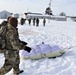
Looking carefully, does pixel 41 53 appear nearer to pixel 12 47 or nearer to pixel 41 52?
pixel 41 52

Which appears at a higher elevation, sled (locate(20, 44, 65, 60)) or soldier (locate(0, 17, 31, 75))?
soldier (locate(0, 17, 31, 75))

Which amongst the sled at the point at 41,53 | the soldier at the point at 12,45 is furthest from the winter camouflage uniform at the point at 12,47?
the sled at the point at 41,53

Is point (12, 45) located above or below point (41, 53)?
above

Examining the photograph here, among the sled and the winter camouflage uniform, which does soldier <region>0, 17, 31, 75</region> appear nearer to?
the winter camouflage uniform

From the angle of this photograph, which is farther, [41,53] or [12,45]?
[41,53]

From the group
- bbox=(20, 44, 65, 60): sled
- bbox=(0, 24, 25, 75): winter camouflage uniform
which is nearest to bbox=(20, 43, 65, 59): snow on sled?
bbox=(20, 44, 65, 60): sled

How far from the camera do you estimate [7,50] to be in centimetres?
684

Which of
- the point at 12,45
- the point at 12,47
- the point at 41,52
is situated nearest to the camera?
the point at 12,45

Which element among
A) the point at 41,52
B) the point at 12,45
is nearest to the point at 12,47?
the point at 12,45

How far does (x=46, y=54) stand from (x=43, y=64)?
709 millimetres

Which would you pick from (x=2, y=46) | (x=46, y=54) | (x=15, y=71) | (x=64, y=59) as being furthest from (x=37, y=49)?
(x=2, y=46)

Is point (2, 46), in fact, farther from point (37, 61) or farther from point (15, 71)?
point (37, 61)

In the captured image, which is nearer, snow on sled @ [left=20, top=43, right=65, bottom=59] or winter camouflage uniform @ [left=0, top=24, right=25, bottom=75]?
winter camouflage uniform @ [left=0, top=24, right=25, bottom=75]

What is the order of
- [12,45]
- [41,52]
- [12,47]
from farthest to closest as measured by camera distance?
[41,52]
[12,47]
[12,45]
